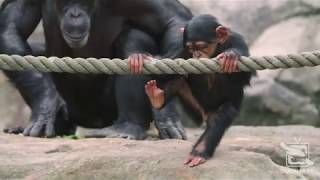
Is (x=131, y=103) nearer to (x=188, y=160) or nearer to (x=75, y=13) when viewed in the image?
(x=75, y=13)

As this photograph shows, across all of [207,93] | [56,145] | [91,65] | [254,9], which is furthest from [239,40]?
[254,9]

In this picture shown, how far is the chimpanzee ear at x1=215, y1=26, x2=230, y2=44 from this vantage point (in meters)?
3.22

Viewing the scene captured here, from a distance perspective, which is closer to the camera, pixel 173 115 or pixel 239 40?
pixel 239 40

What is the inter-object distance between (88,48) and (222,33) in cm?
128

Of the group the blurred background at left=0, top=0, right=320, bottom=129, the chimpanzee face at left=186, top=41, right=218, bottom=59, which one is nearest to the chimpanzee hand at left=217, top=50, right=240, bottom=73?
the chimpanzee face at left=186, top=41, right=218, bottom=59

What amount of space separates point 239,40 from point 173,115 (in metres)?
1.11

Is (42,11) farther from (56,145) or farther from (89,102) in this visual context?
(56,145)

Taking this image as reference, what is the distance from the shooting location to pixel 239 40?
333 centimetres

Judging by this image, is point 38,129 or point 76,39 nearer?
point 76,39

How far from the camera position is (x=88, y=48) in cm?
434

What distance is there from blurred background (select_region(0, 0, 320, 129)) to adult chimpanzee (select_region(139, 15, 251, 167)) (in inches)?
127

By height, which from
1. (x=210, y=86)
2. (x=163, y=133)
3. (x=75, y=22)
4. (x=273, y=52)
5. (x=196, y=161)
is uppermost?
(x=75, y=22)

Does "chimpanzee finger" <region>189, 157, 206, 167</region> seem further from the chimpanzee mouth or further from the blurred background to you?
the blurred background
